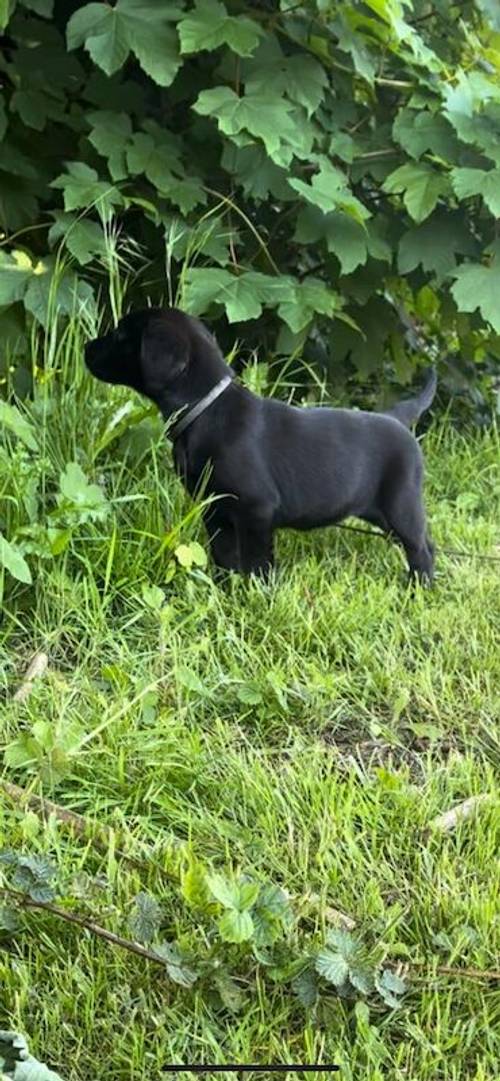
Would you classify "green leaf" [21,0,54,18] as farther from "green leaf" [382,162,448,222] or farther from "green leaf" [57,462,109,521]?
"green leaf" [57,462,109,521]

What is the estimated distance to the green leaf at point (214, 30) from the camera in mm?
3580

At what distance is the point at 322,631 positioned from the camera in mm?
2992

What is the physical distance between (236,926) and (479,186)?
2834 mm

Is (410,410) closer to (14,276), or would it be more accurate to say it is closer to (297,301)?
(297,301)

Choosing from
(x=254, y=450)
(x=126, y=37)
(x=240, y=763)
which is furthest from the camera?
(x=126, y=37)

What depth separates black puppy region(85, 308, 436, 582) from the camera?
3.19 m

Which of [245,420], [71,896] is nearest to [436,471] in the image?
[245,420]

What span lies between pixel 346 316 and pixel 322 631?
170 cm

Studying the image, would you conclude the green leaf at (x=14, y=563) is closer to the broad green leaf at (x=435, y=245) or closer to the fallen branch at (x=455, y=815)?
the fallen branch at (x=455, y=815)

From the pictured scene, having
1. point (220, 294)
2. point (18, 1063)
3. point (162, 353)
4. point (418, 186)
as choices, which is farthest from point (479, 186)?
point (18, 1063)

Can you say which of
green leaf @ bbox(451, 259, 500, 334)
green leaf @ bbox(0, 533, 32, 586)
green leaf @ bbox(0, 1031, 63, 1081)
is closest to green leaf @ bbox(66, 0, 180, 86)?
green leaf @ bbox(451, 259, 500, 334)

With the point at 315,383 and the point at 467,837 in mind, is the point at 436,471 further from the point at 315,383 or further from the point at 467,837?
the point at 467,837

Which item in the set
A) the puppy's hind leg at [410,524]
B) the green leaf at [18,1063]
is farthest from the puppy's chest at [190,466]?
the green leaf at [18,1063]

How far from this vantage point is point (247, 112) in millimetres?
3691
